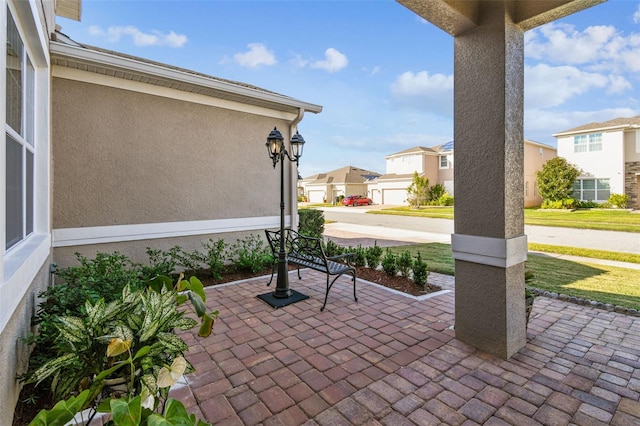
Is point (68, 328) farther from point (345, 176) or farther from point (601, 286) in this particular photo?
point (345, 176)

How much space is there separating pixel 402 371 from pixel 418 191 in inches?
1038

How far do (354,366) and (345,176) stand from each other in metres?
40.1

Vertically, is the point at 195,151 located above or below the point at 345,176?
below

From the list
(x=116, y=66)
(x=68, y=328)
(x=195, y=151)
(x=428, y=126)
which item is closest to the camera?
(x=68, y=328)

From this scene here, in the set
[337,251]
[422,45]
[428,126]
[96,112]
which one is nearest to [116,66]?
[96,112]

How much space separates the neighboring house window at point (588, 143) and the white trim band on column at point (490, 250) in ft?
90.8

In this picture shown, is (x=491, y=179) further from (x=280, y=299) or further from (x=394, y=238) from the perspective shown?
(x=394, y=238)

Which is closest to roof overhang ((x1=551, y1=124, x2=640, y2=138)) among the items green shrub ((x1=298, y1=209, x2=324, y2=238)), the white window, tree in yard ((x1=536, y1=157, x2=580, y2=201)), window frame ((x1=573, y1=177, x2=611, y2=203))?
the white window

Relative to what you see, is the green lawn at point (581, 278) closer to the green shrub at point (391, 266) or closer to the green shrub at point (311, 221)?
the green shrub at point (391, 266)

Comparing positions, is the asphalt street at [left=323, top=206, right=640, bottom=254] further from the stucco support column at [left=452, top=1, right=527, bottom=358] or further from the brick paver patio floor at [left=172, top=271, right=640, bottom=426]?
the stucco support column at [left=452, top=1, right=527, bottom=358]

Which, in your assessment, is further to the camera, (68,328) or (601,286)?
(601,286)

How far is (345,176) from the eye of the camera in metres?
42.4

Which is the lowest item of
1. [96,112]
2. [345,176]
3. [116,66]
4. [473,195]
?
[473,195]

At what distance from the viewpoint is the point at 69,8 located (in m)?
6.72
